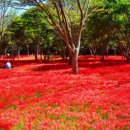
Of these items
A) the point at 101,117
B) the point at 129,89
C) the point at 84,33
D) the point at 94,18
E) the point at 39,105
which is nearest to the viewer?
the point at 101,117

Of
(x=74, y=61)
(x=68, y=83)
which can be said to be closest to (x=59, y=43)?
(x=74, y=61)

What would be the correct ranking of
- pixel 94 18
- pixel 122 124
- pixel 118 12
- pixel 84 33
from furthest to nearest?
pixel 84 33 → pixel 94 18 → pixel 118 12 → pixel 122 124

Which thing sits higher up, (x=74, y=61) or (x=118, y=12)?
(x=118, y=12)

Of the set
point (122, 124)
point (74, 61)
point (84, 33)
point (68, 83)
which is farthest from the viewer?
point (84, 33)

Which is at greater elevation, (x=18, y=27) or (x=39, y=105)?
(x=18, y=27)

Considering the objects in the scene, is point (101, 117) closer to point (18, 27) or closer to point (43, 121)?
point (43, 121)

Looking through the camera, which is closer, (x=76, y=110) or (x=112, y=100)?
(x=76, y=110)

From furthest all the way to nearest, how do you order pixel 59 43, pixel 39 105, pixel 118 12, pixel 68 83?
pixel 59 43 → pixel 118 12 → pixel 68 83 → pixel 39 105

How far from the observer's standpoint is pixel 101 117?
15.3 meters

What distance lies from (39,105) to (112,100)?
12.5 feet

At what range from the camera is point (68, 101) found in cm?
1925

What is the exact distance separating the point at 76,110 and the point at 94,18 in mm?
39767

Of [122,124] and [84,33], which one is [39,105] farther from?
[84,33]

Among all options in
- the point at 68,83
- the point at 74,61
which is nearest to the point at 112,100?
the point at 68,83
